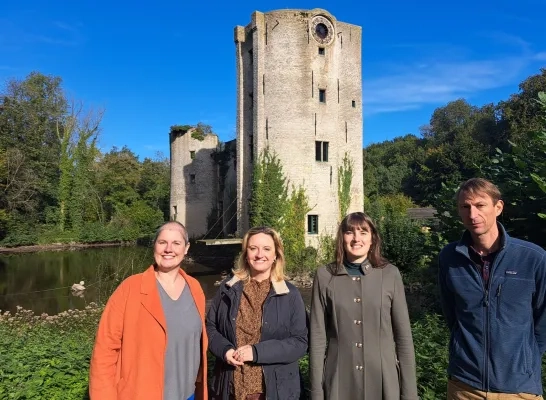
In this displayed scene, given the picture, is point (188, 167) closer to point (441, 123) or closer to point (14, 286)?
point (14, 286)

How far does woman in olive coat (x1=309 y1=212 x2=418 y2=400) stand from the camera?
2588 millimetres

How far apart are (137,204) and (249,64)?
23904 mm

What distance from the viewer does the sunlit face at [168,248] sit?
2725mm

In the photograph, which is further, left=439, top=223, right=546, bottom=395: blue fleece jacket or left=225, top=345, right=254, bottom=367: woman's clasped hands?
left=225, top=345, right=254, bottom=367: woman's clasped hands

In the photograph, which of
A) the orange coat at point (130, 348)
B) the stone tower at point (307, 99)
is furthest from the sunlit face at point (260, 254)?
the stone tower at point (307, 99)

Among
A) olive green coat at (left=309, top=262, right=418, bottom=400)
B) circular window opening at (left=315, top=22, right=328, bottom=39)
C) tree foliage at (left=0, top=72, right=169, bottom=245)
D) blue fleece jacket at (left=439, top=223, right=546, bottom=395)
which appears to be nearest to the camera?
blue fleece jacket at (left=439, top=223, right=546, bottom=395)

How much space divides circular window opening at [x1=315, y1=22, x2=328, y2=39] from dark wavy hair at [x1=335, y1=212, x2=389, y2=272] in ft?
57.9

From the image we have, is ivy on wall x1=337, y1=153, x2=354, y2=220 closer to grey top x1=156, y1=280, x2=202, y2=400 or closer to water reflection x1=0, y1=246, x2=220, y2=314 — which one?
water reflection x1=0, y1=246, x2=220, y2=314

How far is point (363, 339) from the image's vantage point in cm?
261

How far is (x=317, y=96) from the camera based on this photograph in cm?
1850

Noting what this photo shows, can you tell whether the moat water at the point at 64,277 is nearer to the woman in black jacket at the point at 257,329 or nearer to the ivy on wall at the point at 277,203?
the ivy on wall at the point at 277,203

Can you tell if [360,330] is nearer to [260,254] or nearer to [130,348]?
[260,254]

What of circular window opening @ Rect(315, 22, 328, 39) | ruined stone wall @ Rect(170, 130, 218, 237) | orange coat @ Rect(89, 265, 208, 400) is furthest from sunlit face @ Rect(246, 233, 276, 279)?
ruined stone wall @ Rect(170, 130, 218, 237)

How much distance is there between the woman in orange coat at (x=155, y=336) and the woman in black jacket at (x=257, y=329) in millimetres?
156
